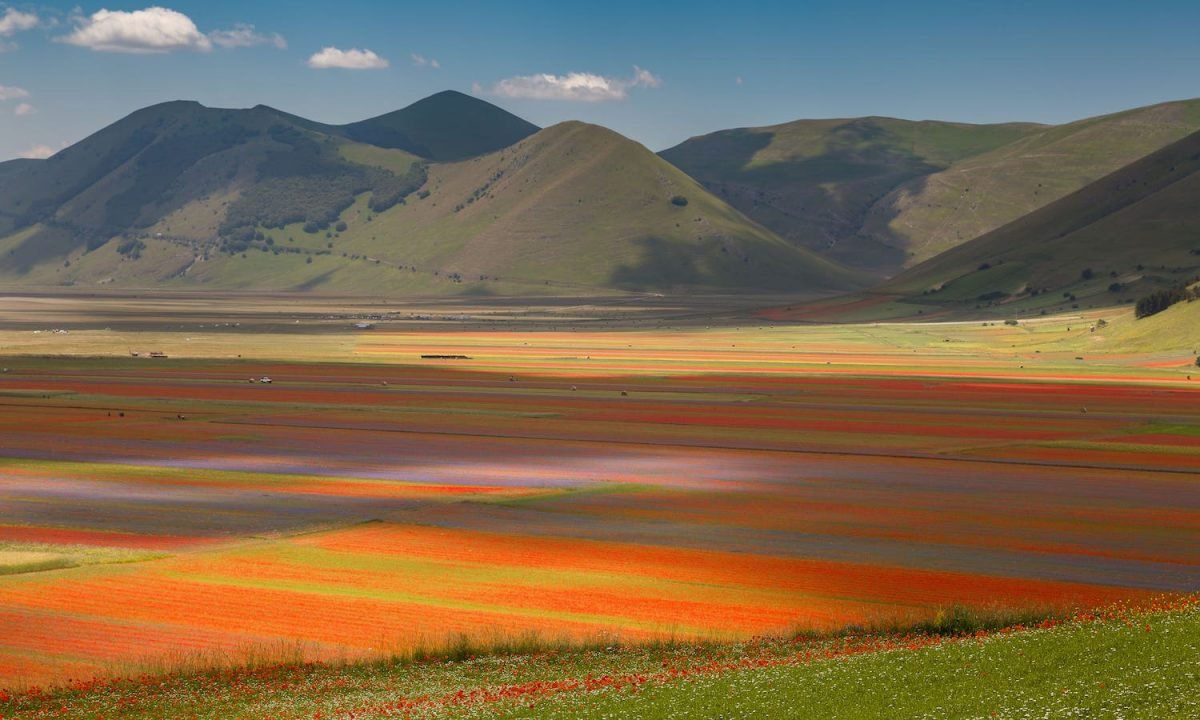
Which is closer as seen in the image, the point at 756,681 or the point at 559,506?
the point at 756,681

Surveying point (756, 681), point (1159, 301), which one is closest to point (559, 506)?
point (756, 681)

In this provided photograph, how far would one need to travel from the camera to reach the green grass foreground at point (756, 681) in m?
21.4

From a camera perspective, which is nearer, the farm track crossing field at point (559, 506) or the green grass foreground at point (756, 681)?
the green grass foreground at point (756, 681)

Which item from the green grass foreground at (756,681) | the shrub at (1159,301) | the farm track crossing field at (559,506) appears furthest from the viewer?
the shrub at (1159,301)

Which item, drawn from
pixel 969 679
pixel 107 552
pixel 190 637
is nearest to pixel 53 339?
pixel 107 552

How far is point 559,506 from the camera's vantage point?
5009 cm

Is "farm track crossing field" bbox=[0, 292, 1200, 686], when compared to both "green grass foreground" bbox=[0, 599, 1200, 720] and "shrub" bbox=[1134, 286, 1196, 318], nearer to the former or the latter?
"green grass foreground" bbox=[0, 599, 1200, 720]

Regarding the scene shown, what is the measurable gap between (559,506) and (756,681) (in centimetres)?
2621

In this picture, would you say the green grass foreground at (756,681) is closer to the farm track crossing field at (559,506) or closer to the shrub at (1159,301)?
the farm track crossing field at (559,506)

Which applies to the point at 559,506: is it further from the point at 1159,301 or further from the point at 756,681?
the point at 1159,301

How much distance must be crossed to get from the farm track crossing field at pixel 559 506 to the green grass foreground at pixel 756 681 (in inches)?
77.8

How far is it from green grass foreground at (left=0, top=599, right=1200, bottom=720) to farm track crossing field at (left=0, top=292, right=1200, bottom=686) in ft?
6.48

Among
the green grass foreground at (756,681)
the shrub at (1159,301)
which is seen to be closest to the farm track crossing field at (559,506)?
the green grass foreground at (756,681)

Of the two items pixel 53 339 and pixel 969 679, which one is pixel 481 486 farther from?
pixel 53 339
